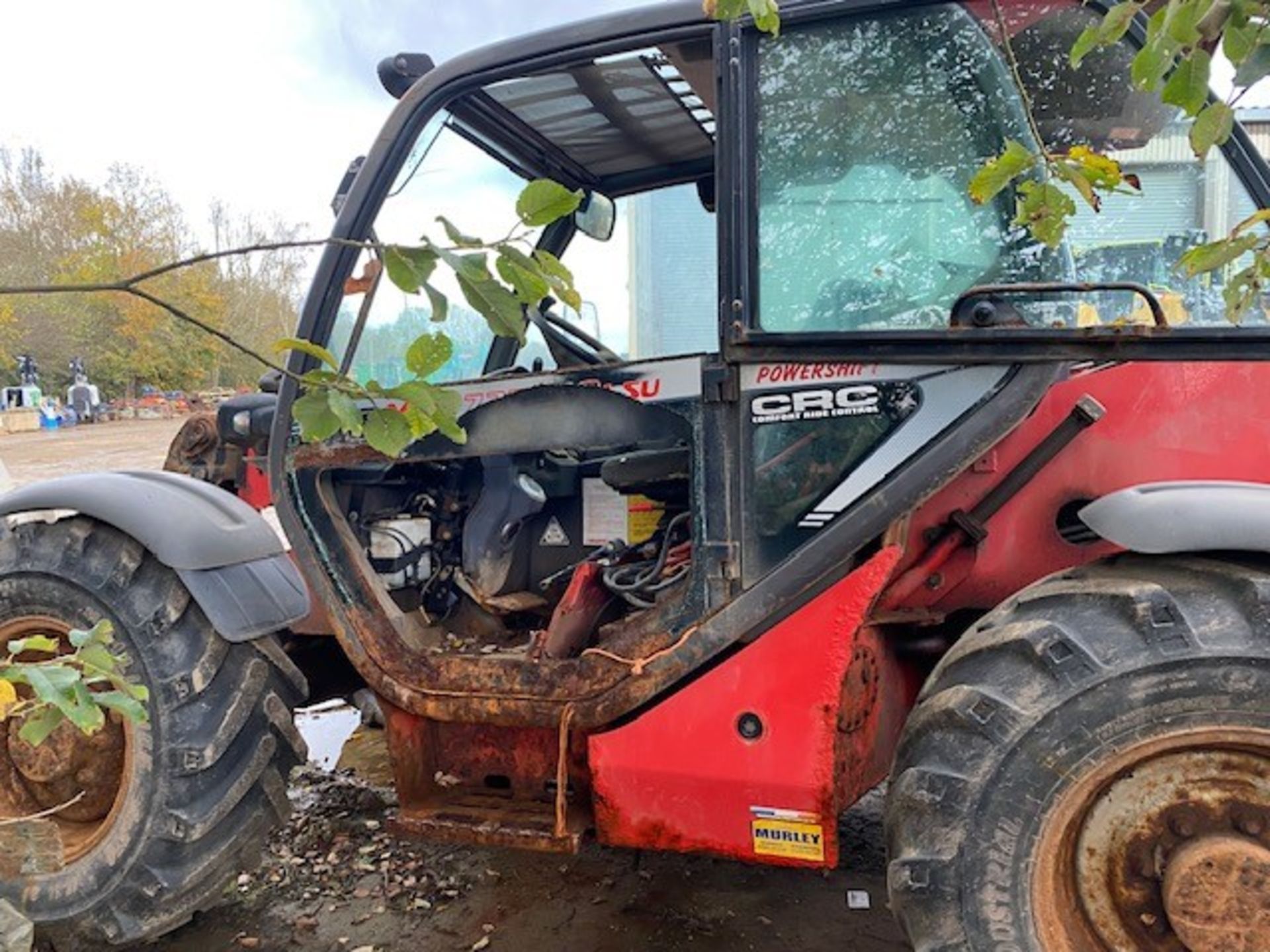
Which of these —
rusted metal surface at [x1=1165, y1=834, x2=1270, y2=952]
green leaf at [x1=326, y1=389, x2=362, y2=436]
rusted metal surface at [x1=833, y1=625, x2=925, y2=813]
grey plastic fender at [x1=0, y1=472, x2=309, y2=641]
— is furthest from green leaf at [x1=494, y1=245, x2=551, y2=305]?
grey plastic fender at [x1=0, y1=472, x2=309, y2=641]

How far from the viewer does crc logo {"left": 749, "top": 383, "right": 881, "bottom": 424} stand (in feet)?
7.33

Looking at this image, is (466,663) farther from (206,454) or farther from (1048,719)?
(206,454)

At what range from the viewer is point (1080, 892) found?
6.65 feet

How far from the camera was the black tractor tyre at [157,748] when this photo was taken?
2658mm

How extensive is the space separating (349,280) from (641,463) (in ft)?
3.41

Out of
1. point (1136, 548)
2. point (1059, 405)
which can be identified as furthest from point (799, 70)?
point (1136, 548)

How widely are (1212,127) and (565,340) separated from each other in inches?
92.2

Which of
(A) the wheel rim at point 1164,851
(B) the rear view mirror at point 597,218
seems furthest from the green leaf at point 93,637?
(B) the rear view mirror at point 597,218

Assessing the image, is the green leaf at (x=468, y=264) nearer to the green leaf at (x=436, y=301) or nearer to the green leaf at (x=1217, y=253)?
the green leaf at (x=436, y=301)

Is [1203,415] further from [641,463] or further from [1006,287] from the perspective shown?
[641,463]

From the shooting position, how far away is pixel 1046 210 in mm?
1554

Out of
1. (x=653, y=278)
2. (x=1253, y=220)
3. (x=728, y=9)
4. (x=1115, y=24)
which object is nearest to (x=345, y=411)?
(x=728, y=9)

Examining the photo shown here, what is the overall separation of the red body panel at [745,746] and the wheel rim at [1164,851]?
1.67ft

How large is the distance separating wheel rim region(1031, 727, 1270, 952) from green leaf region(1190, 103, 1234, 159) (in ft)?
3.65
